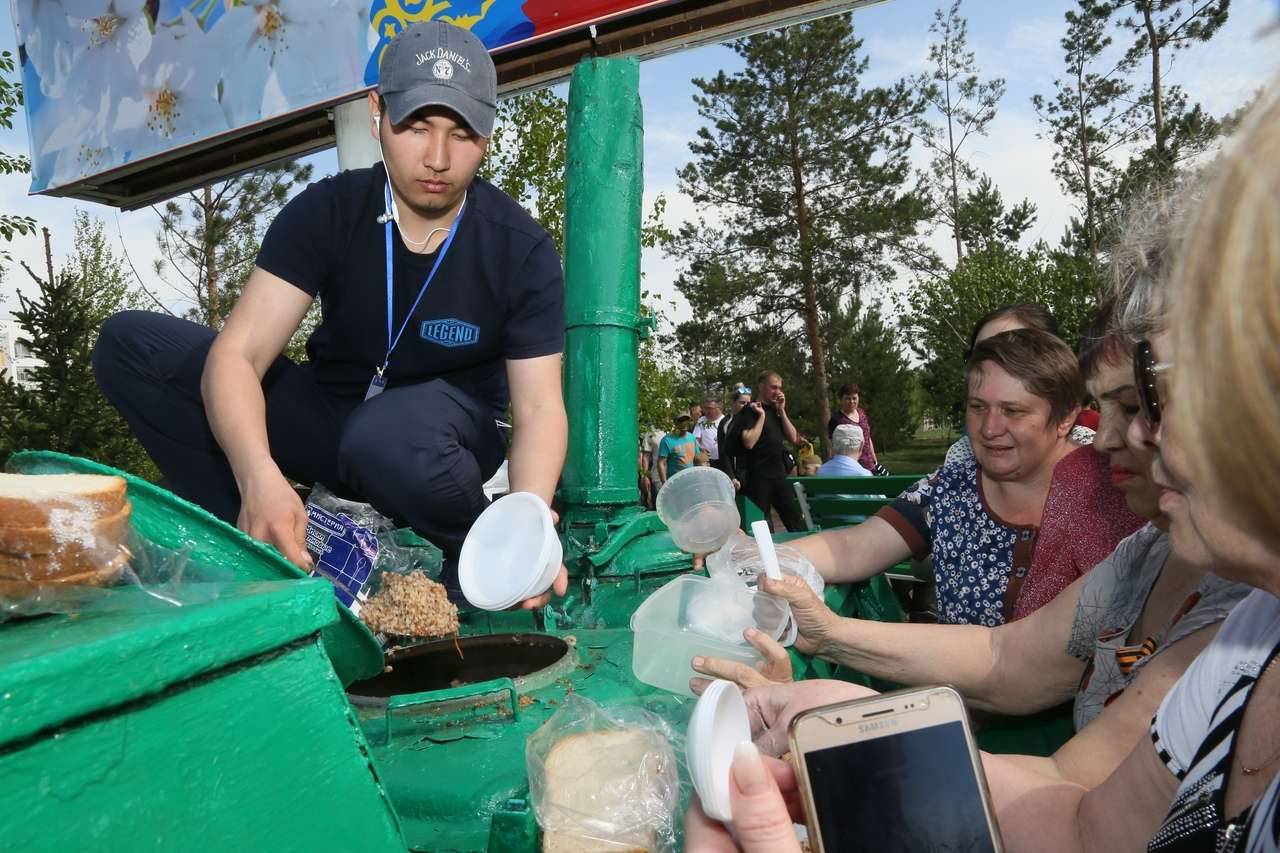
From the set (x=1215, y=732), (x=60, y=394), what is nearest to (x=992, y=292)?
(x=60, y=394)

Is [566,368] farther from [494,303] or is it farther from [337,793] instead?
[337,793]

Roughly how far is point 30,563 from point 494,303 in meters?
1.66

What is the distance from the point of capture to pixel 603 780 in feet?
4.14

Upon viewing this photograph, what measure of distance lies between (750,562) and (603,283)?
5.47 ft

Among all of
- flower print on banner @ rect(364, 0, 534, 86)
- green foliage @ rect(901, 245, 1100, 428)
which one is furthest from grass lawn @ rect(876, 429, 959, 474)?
flower print on banner @ rect(364, 0, 534, 86)

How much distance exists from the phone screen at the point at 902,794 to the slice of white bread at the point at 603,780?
248 millimetres

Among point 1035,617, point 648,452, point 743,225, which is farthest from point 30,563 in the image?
point 743,225

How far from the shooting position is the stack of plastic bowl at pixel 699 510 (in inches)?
114

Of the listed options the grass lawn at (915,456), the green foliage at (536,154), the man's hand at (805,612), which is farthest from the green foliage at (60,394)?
the grass lawn at (915,456)

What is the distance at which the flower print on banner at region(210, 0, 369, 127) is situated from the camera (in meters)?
5.84

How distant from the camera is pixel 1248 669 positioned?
104 cm

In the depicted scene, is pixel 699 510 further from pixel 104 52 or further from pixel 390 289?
pixel 104 52

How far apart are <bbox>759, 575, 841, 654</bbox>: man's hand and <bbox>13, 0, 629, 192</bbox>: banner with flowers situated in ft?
12.5

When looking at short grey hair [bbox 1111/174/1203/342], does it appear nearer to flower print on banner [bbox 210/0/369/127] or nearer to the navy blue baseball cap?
the navy blue baseball cap
